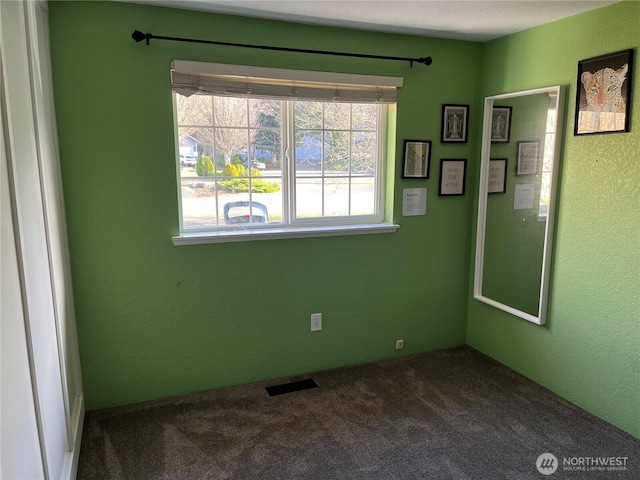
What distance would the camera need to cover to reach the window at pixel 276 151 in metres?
2.59

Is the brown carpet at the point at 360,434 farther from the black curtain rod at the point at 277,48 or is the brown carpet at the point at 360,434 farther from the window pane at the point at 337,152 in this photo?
the black curtain rod at the point at 277,48

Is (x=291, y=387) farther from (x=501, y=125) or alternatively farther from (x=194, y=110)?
(x=501, y=125)

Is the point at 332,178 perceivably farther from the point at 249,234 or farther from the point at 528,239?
the point at 528,239

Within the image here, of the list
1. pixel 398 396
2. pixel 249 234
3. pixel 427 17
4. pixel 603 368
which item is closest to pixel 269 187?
pixel 249 234

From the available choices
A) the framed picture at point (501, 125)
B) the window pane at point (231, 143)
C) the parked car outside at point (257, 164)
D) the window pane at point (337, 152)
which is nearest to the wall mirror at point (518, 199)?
the framed picture at point (501, 125)

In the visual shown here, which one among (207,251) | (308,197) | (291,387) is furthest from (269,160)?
(291,387)

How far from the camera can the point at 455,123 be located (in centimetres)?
312

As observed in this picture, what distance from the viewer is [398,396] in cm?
276

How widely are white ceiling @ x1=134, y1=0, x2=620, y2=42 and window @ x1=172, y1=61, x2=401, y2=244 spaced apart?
295 millimetres

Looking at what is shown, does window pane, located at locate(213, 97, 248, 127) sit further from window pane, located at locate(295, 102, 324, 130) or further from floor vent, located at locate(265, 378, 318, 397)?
floor vent, located at locate(265, 378, 318, 397)

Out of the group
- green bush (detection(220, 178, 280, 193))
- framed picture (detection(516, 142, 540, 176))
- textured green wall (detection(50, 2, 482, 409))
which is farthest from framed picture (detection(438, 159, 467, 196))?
green bush (detection(220, 178, 280, 193))

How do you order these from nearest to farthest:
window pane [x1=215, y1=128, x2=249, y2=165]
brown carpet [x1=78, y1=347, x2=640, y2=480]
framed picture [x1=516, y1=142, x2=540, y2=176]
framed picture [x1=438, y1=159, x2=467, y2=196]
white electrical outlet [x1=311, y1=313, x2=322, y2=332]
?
brown carpet [x1=78, y1=347, x2=640, y2=480] < window pane [x1=215, y1=128, x2=249, y2=165] < framed picture [x1=516, y1=142, x2=540, y2=176] < white electrical outlet [x1=311, y1=313, x2=322, y2=332] < framed picture [x1=438, y1=159, x2=467, y2=196]

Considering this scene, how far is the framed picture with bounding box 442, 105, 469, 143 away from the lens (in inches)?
121

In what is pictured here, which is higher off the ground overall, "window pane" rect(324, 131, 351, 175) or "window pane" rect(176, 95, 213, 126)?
"window pane" rect(176, 95, 213, 126)
